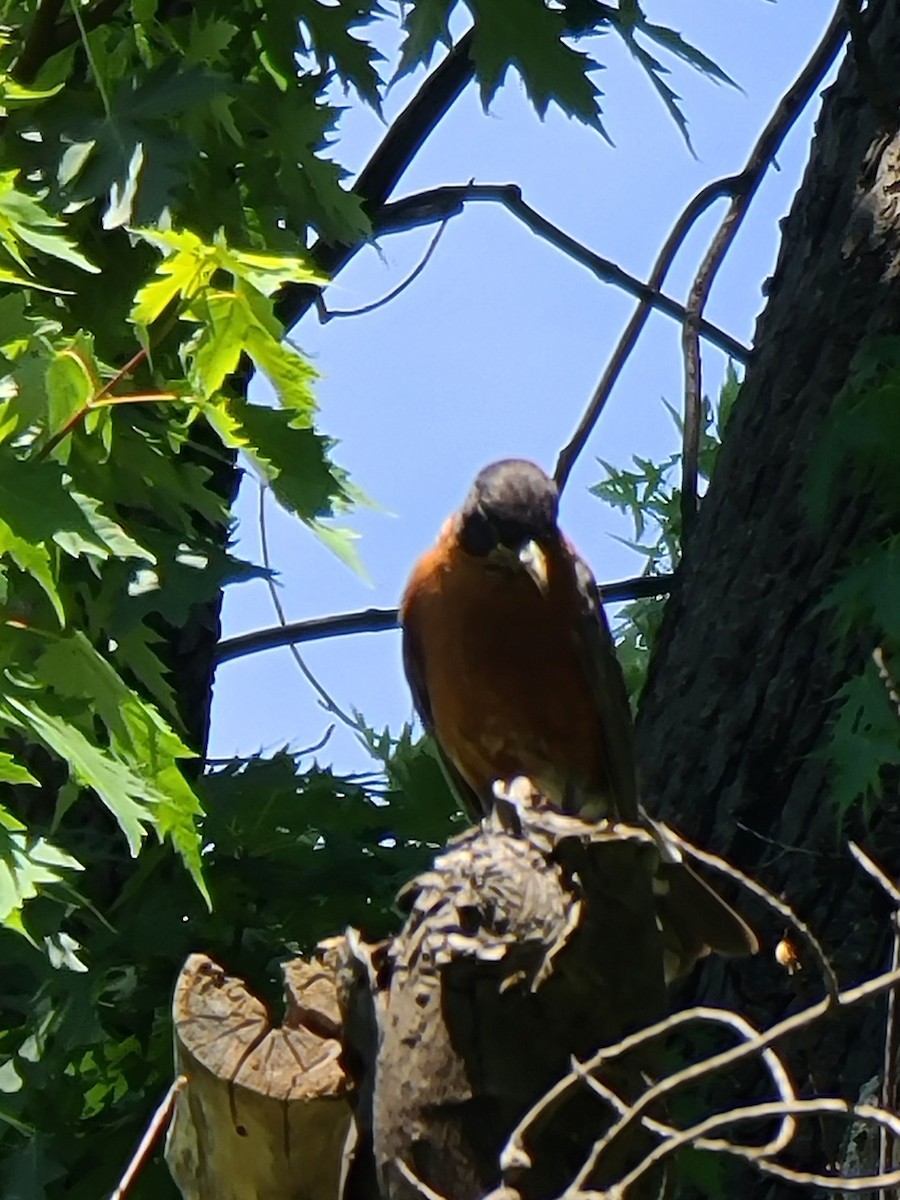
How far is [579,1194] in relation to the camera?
137 centimetres

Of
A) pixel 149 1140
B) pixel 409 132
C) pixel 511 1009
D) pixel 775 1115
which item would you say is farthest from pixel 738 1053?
pixel 409 132

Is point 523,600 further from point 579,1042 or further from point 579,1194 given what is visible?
point 579,1194

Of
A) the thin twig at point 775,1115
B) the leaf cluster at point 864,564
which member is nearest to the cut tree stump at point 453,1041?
the thin twig at point 775,1115

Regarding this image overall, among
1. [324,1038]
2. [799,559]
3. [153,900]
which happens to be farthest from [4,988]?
[799,559]

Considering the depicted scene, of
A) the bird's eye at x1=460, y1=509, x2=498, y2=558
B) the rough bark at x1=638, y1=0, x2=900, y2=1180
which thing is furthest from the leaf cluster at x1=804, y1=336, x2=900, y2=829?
the bird's eye at x1=460, y1=509, x2=498, y2=558

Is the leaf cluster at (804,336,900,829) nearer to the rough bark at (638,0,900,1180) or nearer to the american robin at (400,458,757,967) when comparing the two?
the rough bark at (638,0,900,1180)

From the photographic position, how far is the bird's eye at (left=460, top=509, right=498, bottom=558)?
3.71m

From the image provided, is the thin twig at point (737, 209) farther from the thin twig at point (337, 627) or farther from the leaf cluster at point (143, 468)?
the leaf cluster at point (143, 468)

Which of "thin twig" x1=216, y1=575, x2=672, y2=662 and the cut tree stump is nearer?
the cut tree stump

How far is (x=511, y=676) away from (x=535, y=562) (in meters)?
0.25

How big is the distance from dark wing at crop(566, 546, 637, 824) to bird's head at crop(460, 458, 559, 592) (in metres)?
0.12

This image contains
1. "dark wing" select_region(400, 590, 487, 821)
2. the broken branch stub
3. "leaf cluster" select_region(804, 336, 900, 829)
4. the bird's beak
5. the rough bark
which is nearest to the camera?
the broken branch stub

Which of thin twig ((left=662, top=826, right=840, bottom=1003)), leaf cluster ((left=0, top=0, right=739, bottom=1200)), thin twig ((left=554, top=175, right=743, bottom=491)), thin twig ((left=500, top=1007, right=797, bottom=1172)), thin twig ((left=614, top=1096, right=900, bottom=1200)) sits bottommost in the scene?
thin twig ((left=614, top=1096, right=900, bottom=1200))

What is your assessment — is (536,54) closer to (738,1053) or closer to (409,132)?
(738,1053)
